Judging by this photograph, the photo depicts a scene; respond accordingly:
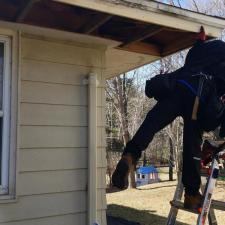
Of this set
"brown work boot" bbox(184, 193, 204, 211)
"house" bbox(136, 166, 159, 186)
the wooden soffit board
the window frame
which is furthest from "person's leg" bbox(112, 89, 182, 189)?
"house" bbox(136, 166, 159, 186)

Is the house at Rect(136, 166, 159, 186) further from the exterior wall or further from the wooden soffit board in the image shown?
the wooden soffit board

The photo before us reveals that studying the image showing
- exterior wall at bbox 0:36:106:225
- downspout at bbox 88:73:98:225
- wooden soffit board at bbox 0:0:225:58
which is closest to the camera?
wooden soffit board at bbox 0:0:225:58

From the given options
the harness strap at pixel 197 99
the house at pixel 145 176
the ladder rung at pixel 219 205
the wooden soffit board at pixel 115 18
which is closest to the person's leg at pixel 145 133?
the harness strap at pixel 197 99

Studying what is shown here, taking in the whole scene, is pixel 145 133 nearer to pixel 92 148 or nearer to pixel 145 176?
pixel 92 148

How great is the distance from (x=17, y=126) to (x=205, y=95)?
193cm

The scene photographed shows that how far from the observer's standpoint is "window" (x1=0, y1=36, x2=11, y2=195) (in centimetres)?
400

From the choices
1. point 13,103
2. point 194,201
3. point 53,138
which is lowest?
point 194,201

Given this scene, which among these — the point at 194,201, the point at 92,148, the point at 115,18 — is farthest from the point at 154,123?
the point at 92,148

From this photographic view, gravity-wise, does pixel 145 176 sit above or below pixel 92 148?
below

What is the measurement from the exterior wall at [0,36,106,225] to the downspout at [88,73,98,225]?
0.19ft

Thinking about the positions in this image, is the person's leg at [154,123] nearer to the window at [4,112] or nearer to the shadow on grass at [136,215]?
the window at [4,112]

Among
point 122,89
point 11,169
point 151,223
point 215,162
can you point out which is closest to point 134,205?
point 151,223

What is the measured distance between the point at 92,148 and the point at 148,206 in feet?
17.7

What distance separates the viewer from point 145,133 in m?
2.84
